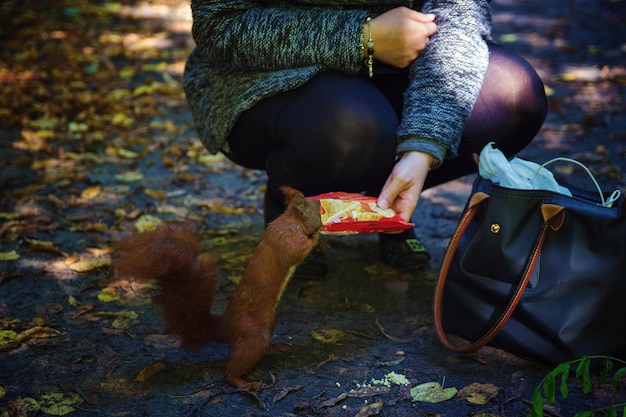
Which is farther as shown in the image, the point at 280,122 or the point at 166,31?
the point at 166,31

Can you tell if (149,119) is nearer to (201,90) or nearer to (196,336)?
(201,90)

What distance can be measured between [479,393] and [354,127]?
885 mm

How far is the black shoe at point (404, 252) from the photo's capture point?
2564 mm

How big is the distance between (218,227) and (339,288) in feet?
2.59

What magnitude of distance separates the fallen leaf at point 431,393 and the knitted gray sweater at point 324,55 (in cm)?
68

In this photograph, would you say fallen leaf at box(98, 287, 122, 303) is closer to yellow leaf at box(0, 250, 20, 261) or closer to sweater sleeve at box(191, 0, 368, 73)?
yellow leaf at box(0, 250, 20, 261)

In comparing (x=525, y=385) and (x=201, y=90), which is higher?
(x=201, y=90)

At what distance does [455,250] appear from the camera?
1994mm

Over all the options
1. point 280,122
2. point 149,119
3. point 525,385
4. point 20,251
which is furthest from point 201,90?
point 149,119

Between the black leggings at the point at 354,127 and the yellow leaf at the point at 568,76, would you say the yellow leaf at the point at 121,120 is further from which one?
the yellow leaf at the point at 568,76

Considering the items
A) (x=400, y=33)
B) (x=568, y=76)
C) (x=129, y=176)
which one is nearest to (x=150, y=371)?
(x=400, y=33)

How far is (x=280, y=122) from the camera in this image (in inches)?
86.2

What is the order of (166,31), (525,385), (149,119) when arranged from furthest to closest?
(166,31), (149,119), (525,385)

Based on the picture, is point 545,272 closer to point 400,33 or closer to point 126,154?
point 400,33
